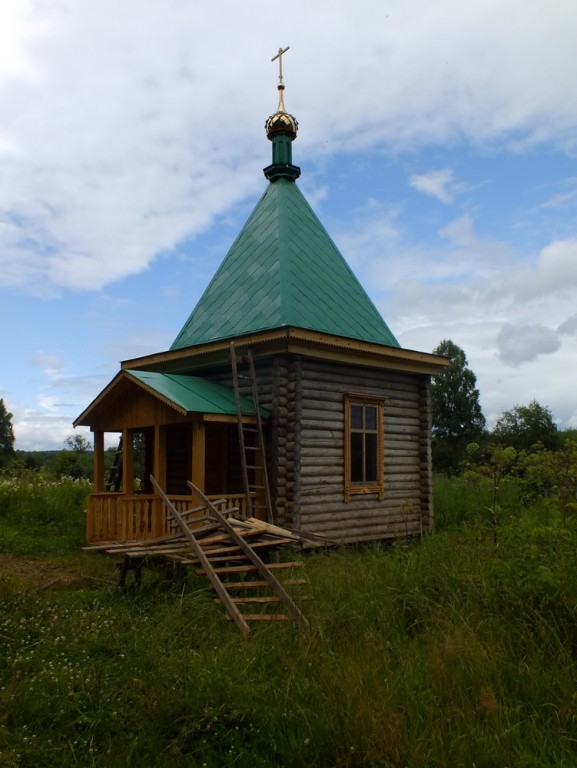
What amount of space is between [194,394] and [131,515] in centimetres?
228

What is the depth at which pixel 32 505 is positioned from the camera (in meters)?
15.3

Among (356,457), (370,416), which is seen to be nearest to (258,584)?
(356,457)

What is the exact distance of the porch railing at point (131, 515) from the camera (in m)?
10.9

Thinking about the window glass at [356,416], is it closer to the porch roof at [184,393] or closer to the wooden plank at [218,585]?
the porch roof at [184,393]

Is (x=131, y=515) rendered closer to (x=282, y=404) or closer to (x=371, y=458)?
(x=282, y=404)

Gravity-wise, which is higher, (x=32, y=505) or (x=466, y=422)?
(x=466, y=422)

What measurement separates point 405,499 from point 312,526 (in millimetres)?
2744

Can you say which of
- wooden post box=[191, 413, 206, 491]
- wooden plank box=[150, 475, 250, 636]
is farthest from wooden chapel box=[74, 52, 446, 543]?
wooden plank box=[150, 475, 250, 636]

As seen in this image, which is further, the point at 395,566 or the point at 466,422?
the point at 466,422

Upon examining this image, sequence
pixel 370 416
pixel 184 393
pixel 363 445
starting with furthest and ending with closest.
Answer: pixel 370 416, pixel 363 445, pixel 184 393

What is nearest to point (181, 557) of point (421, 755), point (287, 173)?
point (421, 755)

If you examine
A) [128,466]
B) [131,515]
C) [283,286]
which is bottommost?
[131,515]

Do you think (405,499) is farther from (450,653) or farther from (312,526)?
(450,653)

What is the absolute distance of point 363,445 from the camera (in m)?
12.5
